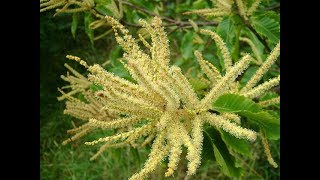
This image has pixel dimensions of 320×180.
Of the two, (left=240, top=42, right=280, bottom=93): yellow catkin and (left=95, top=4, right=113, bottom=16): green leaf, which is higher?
(left=95, top=4, right=113, bottom=16): green leaf

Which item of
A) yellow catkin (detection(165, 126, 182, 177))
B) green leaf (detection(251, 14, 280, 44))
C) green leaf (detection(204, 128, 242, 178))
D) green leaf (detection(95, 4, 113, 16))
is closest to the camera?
yellow catkin (detection(165, 126, 182, 177))

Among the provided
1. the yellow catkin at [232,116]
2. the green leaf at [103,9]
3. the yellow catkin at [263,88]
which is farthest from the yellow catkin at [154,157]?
the green leaf at [103,9]

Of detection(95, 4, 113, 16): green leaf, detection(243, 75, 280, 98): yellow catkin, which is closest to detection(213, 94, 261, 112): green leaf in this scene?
detection(243, 75, 280, 98): yellow catkin

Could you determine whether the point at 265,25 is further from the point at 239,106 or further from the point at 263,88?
the point at 239,106

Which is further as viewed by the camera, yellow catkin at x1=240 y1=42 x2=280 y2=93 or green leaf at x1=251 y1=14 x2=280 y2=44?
green leaf at x1=251 y1=14 x2=280 y2=44

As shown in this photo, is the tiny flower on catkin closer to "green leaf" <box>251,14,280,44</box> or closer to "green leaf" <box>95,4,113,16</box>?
"green leaf" <box>251,14,280,44</box>

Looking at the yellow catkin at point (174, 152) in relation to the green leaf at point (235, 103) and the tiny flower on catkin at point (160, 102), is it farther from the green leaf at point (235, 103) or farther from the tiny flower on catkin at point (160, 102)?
the green leaf at point (235, 103)
